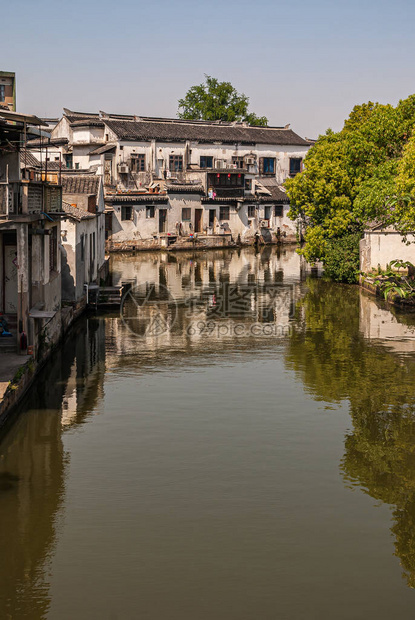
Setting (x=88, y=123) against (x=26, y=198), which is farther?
(x=88, y=123)

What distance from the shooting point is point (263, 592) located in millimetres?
9922

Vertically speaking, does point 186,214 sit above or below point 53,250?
above

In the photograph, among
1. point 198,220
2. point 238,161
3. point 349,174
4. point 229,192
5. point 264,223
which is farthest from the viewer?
point 238,161

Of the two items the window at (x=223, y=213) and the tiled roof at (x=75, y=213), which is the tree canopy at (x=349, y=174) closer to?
the tiled roof at (x=75, y=213)

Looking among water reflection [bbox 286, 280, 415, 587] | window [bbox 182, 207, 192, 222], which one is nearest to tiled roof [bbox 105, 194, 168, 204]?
window [bbox 182, 207, 192, 222]

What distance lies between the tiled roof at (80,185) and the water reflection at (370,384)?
11.3 m

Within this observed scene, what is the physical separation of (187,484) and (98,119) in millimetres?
57713

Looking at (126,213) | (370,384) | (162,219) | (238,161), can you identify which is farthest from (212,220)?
(370,384)

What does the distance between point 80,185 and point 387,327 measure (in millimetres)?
16503

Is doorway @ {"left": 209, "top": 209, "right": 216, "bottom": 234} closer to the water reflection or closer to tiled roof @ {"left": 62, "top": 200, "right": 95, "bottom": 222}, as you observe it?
the water reflection

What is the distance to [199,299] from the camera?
34.0 metres

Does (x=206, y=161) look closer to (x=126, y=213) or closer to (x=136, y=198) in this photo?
(x=136, y=198)

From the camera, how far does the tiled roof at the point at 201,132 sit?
64438 mm

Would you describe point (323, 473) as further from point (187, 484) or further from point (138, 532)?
point (138, 532)
